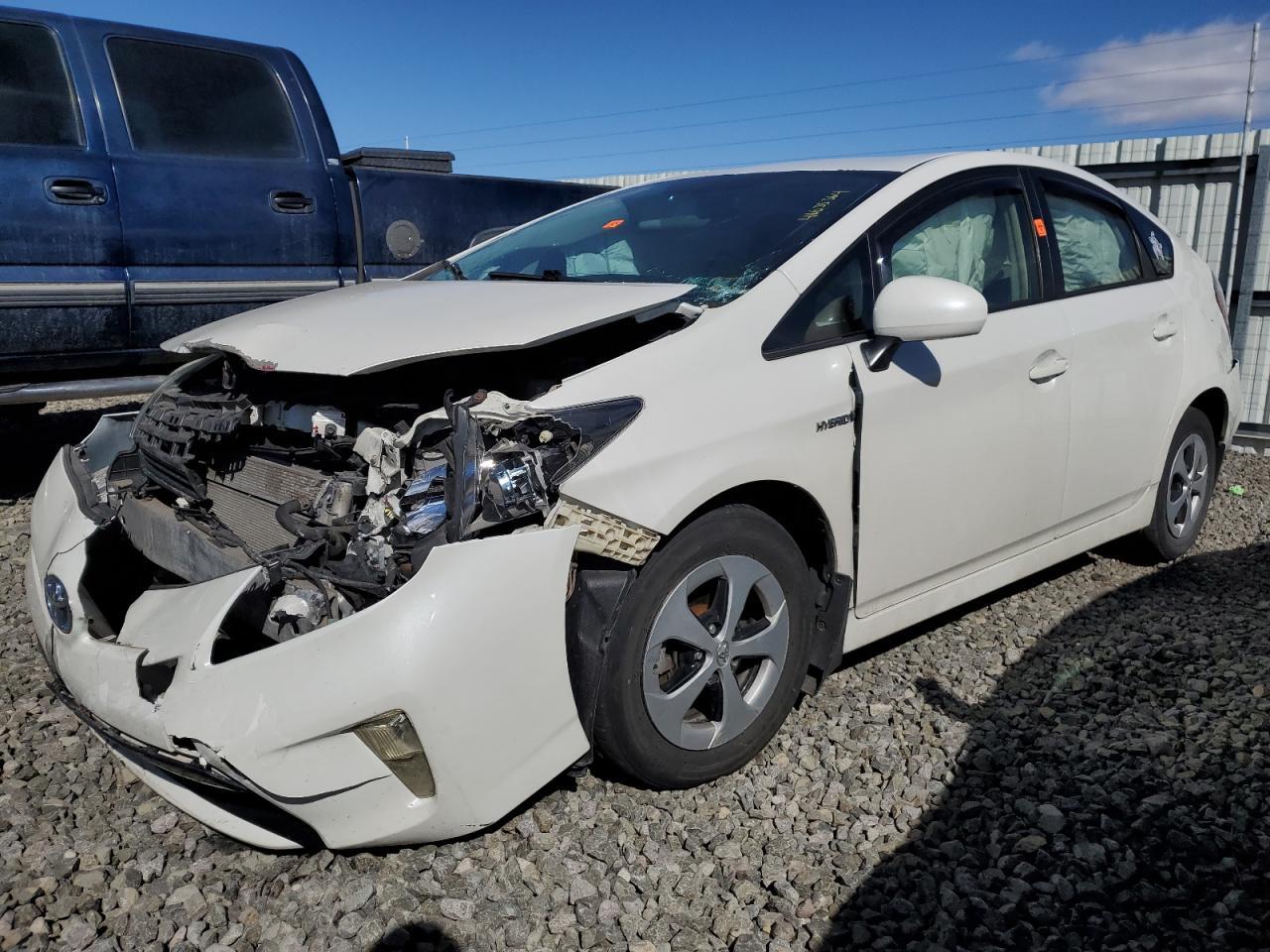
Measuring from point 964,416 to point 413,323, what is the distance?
5.39 feet

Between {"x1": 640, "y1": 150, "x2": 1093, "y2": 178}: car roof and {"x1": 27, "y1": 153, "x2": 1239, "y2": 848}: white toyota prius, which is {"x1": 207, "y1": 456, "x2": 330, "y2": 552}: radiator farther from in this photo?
{"x1": 640, "y1": 150, "x2": 1093, "y2": 178}: car roof

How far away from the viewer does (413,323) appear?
2572 mm

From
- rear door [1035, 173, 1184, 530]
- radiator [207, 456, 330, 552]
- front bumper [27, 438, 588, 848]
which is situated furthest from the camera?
rear door [1035, 173, 1184, 530]

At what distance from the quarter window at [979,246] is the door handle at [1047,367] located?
0.21 m

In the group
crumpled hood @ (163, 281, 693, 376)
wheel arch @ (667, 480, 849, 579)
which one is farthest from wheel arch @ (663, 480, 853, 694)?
crumpled hood @ (163, 281, 693, 376)

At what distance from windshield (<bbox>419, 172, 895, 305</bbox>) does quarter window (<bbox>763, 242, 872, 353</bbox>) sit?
0.13m

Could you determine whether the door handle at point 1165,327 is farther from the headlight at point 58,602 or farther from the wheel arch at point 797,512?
the headlight at point 58,602

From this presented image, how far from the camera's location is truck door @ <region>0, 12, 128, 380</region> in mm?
4602

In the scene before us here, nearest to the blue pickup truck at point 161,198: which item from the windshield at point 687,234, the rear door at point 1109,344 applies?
the windshield at point 687,234

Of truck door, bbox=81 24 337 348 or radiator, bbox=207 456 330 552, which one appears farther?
truck door, bbox=81 24 337 348

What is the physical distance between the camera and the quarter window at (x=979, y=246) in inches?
123

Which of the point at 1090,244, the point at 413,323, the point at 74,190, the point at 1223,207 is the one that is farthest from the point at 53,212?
the point at 1223,207

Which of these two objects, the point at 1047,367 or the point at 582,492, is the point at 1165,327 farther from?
the point at 582,492

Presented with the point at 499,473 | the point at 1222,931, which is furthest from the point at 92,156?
the point at 1222,931
